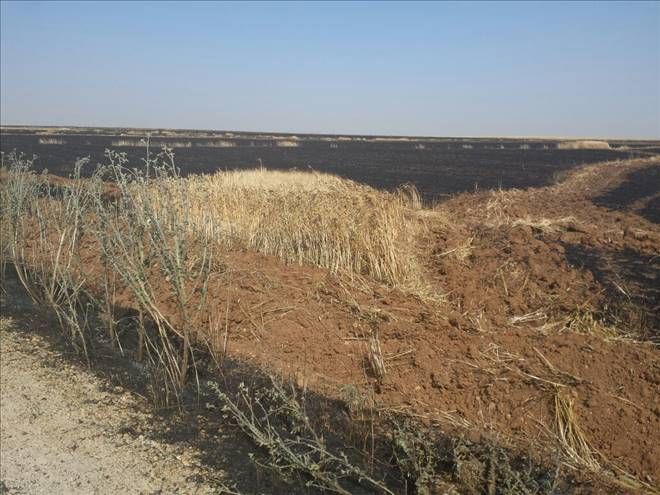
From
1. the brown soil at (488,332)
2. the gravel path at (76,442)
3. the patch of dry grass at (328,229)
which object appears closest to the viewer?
the gravel path at (76,442)

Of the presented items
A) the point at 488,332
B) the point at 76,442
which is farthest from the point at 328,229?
the point at 76,442

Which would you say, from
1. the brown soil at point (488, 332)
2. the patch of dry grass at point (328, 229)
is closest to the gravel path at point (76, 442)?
the brown soil at point (488, 332)

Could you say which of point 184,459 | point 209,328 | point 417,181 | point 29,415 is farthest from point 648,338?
point 417,181

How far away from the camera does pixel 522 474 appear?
3.78m

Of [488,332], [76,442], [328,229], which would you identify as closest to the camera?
[76,442]

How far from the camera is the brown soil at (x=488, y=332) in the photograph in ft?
16.4

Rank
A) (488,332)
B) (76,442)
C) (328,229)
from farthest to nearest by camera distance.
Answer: (328,229)
(488,332)
(76,442)

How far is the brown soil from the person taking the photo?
501 cm

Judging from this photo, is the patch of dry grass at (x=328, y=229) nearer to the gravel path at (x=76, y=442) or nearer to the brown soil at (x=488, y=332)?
the brown soil at (x=488, y=332)

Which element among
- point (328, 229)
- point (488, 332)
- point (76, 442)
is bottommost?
point (76, 442)

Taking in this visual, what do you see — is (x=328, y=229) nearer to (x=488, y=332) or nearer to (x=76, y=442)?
(x=488, y=332)

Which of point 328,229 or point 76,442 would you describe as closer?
point 76,442

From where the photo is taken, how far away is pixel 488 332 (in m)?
6.21

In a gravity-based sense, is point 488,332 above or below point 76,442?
above
